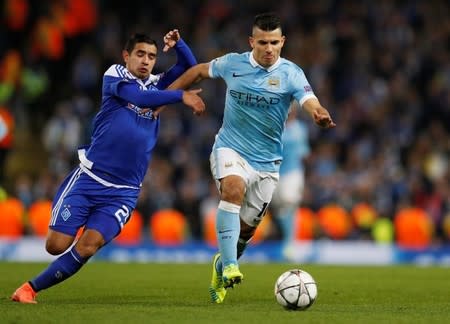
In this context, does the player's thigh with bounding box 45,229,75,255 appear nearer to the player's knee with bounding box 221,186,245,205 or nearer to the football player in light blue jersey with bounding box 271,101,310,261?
the player's knee with bounding box 221,186,245,205

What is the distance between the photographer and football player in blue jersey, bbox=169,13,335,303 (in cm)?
938

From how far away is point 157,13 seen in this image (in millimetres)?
23391

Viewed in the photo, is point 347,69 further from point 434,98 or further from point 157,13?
point 157,13

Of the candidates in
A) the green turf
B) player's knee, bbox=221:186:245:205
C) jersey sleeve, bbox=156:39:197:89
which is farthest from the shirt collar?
the green turf

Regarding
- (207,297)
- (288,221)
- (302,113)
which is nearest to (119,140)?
(207,297)

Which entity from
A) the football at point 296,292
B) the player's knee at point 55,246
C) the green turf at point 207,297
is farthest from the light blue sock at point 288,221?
the football at point 296,292

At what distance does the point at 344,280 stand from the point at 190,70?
4.00 metres

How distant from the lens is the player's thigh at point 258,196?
9.77m

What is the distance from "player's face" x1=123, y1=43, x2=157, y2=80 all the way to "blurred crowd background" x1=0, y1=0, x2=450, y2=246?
944cm

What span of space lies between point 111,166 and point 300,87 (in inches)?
69.1

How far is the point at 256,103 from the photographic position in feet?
31.4

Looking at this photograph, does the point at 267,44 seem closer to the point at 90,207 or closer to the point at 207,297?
the point at 90,207

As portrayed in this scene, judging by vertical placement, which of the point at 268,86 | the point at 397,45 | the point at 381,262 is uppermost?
the point at 397,45

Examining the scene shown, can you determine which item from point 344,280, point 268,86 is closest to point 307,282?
point 268,86
